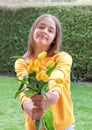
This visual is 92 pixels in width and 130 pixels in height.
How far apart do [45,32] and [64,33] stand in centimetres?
710

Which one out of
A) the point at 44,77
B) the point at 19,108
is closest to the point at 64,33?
the point at 19,108

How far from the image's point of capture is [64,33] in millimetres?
8977

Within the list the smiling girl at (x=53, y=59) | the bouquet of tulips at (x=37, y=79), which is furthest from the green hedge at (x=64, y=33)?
the bouquet of tulips at (x=37, y=79)

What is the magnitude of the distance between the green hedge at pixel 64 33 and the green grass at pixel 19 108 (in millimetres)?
888

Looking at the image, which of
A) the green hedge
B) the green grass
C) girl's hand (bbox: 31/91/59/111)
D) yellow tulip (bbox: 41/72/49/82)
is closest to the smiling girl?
girl's hand (bbox: 31/91/59/111)

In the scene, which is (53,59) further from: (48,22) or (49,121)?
(49,121)

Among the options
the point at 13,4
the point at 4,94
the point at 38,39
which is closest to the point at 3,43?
the point at 13,4

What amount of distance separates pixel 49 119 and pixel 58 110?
293 millimetres

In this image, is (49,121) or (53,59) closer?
(49,121)

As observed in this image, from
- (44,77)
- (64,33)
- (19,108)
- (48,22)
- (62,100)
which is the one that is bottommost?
(19,108)

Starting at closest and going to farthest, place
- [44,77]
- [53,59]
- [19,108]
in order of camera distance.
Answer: [44,77] → [53,59] → [19,108]

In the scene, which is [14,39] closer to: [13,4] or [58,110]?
[13,4]

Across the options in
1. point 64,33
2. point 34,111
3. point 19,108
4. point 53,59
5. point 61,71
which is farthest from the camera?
point 64,33

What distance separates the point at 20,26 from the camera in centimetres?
954
